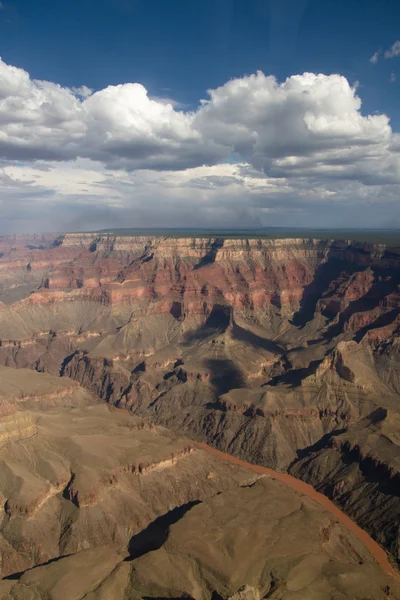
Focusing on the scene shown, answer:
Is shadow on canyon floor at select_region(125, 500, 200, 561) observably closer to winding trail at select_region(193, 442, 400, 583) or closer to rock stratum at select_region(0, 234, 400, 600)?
rock stratum at select_region(0, 234, 400, 600)

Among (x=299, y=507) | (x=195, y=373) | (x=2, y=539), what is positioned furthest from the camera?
(x=195, y=373)

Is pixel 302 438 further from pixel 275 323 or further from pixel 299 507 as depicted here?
pixel 275 323

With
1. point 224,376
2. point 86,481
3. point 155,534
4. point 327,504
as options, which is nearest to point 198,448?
point 155,534

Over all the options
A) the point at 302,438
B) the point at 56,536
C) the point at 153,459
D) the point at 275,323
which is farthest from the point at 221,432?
the point at 275,323

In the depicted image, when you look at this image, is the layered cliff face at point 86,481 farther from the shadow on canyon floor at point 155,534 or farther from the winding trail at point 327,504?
the winding trail at point 327,504

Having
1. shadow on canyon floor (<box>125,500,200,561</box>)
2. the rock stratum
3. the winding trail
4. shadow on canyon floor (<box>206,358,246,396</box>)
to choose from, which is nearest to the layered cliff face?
the rock stratum

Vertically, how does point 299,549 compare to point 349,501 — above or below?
above

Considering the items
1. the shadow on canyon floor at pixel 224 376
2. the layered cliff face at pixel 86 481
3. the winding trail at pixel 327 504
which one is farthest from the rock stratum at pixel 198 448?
the winding trail at pixel 327 504
